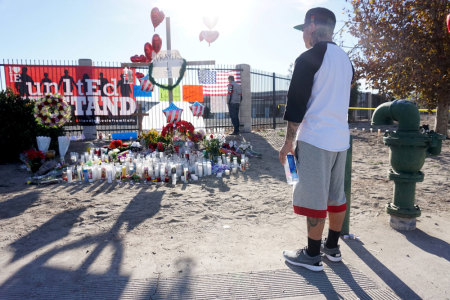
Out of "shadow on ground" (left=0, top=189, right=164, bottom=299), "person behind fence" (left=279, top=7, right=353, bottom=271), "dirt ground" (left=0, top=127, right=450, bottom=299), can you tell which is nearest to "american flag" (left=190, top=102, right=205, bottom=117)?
"dirt ground" (left=0, top=127, right=450, bottom=299)

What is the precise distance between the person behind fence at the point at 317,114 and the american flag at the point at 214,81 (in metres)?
9.86

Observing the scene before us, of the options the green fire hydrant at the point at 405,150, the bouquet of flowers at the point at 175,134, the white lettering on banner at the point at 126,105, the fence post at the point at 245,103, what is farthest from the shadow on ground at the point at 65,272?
the fence post at the point at 245,103

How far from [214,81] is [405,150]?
9773mm

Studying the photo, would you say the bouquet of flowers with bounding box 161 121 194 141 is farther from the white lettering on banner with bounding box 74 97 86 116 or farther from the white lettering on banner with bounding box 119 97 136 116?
the white lettering on banner with bounding box 74 97 86 116

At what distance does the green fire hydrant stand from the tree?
303 inches

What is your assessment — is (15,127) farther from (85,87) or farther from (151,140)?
(85,87)

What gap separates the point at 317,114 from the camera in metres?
2.18

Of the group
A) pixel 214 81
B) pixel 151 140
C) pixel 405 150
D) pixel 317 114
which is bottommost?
pixel 151 140

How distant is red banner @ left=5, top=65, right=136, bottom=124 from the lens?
34.3ft

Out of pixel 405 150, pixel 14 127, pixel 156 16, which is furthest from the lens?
pixel 156 16

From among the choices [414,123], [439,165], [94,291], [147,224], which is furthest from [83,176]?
[439,165]

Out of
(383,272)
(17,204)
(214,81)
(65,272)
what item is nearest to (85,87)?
(214,81)

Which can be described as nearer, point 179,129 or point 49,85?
point 179,129

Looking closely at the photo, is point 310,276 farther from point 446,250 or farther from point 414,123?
point 414,123
